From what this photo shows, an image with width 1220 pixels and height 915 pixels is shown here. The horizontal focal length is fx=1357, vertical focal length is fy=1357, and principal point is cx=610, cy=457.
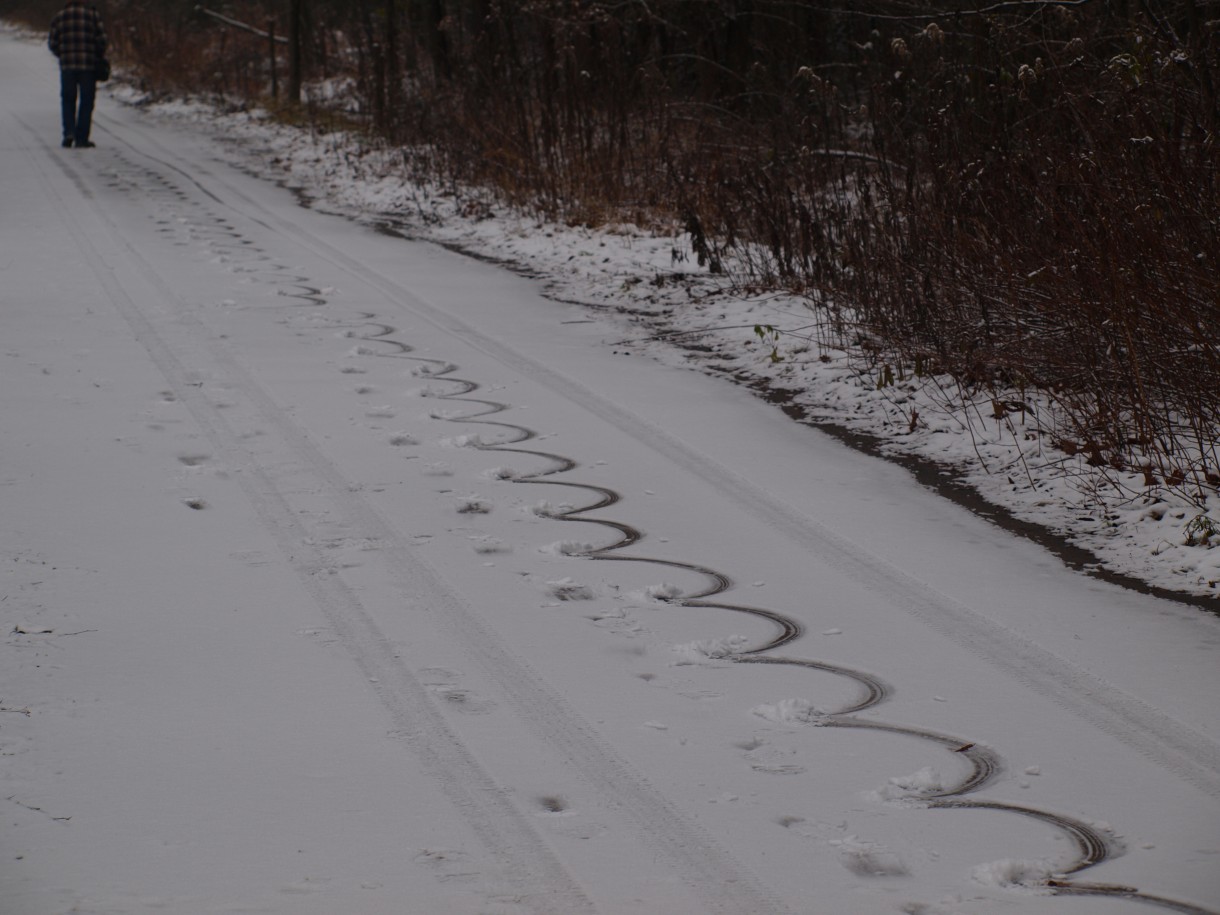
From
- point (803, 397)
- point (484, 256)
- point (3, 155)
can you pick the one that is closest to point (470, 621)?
point (803, 397)

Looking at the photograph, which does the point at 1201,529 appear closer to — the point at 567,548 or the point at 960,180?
the point at 567,548

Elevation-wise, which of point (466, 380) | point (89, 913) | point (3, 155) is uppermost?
point (3, 155)

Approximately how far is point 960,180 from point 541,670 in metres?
3.61

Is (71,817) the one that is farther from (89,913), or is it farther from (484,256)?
(484,256)

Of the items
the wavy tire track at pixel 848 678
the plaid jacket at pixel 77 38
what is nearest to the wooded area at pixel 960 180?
the wavy tire track at pixel 848 678

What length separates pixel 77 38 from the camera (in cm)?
1670

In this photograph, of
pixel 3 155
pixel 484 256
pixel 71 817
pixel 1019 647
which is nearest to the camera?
pixel 71 817

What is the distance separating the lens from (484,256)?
9.94m

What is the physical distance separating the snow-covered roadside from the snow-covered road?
266 millimetres

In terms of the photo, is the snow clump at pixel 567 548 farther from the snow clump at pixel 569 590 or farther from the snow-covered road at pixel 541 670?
the snow clump at pixel 569 590

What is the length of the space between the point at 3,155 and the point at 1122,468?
537 inches

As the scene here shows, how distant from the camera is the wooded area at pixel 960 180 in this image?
4512 mm

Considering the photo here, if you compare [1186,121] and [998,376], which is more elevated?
[1186,121]

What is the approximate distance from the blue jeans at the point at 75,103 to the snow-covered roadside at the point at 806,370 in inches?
162
